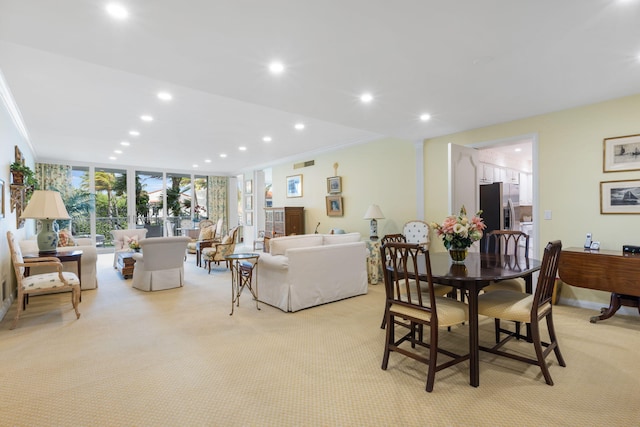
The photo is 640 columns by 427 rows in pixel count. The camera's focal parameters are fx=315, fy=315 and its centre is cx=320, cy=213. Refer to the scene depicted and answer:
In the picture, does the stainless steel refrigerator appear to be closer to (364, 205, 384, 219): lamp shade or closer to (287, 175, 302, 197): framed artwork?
(364, 205, 384, 219): lamp shade

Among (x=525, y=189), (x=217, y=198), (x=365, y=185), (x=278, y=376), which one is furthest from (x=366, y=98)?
(x=217, y=198)

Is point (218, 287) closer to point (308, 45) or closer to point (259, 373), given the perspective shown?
point (259, 373)

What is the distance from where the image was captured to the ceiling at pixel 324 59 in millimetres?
2031

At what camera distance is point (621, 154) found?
11.9 feet

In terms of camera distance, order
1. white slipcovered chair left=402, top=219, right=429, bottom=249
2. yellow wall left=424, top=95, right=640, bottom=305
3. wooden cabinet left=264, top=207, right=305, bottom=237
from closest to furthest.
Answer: yellow wall left=424, top=95, right=640, bottom=305 → white slipcovered chair left=402, top=219, right=429, bottom=249 → wooden cabinet left=264, top=207, right=305, bottom=237

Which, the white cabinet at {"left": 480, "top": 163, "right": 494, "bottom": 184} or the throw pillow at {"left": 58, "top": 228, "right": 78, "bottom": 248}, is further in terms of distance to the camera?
the white cabinet at {"left": 480, "top": 163, "right": 494, "bottom": 184}

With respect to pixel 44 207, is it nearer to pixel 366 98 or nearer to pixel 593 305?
pixel 366 98

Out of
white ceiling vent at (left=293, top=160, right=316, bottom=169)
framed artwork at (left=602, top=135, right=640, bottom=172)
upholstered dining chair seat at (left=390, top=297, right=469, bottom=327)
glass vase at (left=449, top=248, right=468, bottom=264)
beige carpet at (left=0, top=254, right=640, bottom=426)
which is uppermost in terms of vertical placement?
white ceiling vent at (left=293, top=160, right=316, bottom=169)

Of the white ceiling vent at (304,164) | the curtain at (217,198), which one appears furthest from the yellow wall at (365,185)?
the curtain at (217,198)

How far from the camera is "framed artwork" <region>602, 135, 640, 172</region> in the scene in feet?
11.6

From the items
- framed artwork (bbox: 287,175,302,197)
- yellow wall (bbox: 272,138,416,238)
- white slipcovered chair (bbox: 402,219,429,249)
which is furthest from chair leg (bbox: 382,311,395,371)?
framed artwork (bbox: 287,175,302,197)

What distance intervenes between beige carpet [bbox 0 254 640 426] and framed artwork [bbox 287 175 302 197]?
194 inches

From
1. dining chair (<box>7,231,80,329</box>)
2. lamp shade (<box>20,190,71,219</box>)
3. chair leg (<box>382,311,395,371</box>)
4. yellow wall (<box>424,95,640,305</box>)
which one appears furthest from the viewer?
lamp shade (<box>20,190,71,219</box>)

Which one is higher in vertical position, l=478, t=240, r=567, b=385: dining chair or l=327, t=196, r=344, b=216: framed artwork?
l=327, t=196, r=344, b=216: framed artwork
